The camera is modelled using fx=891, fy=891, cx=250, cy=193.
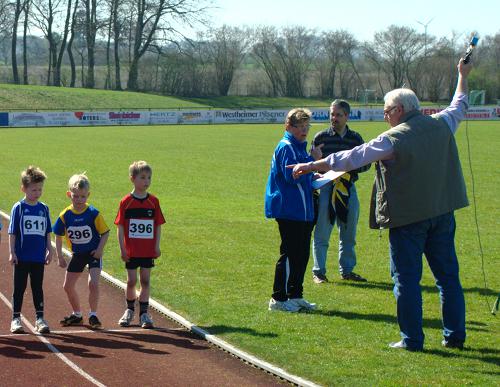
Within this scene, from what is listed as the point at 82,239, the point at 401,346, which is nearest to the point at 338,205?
the point at 401,346

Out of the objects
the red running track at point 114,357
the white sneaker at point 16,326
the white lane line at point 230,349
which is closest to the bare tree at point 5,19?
the white lane line at point 230,349

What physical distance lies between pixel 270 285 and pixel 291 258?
1.61m

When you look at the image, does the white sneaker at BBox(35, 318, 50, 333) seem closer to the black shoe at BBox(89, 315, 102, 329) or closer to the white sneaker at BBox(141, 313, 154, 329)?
the black shoe at BBox(89, 315, 102, 329)

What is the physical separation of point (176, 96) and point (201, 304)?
84141 millimetres

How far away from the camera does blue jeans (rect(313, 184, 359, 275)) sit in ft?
35.7

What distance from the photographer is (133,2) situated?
97312 mm

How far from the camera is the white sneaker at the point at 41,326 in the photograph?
8.33m

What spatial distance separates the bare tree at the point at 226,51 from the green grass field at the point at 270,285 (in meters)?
72.3

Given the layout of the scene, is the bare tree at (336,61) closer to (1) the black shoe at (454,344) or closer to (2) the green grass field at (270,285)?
(2) the green grass field at (270,285)

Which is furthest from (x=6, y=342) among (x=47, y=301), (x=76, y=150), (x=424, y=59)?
(x=424, y=59)

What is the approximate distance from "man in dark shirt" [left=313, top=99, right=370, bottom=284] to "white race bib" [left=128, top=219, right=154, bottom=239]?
2.77m

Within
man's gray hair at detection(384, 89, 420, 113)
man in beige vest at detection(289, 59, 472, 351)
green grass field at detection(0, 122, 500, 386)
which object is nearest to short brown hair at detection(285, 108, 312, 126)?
man in beige vest at detection(289, 59, 472, 351)

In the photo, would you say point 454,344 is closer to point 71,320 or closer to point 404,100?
point 404,100

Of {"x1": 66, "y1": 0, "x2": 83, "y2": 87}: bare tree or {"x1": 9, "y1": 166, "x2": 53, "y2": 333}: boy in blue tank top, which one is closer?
{"x1": 9, "y1": 166, "x2": 53, "y2": 333}: boy in blue tank top
